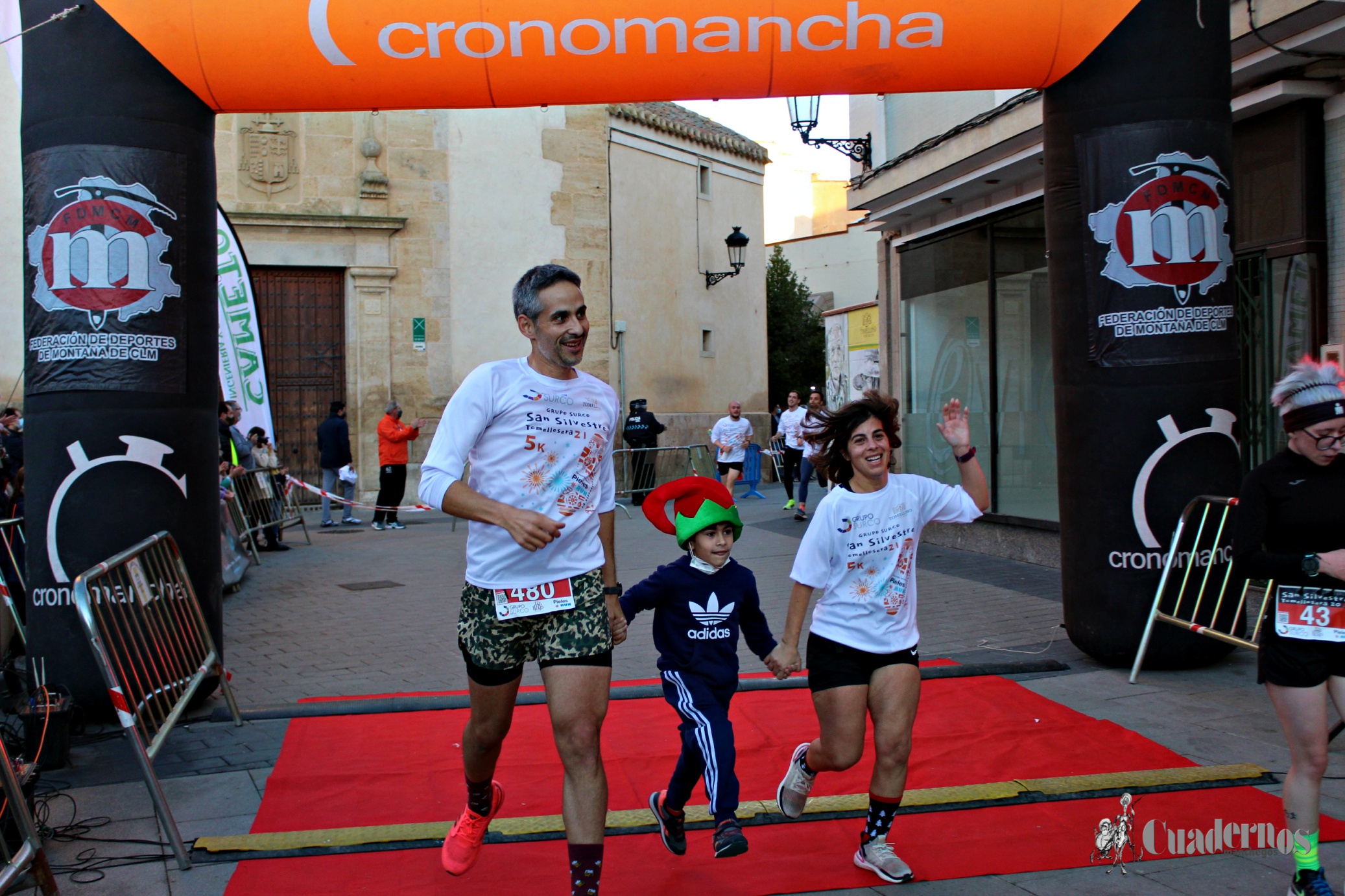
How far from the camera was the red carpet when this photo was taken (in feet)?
12.6

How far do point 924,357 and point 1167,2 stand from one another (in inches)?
290

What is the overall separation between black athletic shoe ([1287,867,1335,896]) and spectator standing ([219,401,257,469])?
435 inches

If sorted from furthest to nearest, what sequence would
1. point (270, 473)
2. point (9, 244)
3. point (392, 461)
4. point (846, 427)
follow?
point (9, 244) < point (392, 461) < point (270, 473) < point (846, 427)

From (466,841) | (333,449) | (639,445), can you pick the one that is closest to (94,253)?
(466,841)

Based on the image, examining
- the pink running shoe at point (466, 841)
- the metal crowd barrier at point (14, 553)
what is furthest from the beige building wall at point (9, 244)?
the pink running shoe at point (466, 841)

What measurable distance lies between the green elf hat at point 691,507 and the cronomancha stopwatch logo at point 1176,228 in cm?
338

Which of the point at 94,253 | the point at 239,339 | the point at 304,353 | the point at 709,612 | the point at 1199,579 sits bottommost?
the point at 1199,579

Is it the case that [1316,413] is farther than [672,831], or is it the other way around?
[672,831]

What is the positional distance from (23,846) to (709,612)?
89.7 inches

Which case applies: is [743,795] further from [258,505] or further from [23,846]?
[258,505]

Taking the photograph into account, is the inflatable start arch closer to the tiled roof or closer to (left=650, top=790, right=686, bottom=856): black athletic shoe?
(left=650, top=790, right=686, bottom=856): black athletic shoe

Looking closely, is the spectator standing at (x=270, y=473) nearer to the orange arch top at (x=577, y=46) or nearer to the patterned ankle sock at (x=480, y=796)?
the orange arch top at (x=577, y=46)

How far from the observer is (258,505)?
42.9 feet

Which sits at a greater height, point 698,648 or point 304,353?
point 304,353
